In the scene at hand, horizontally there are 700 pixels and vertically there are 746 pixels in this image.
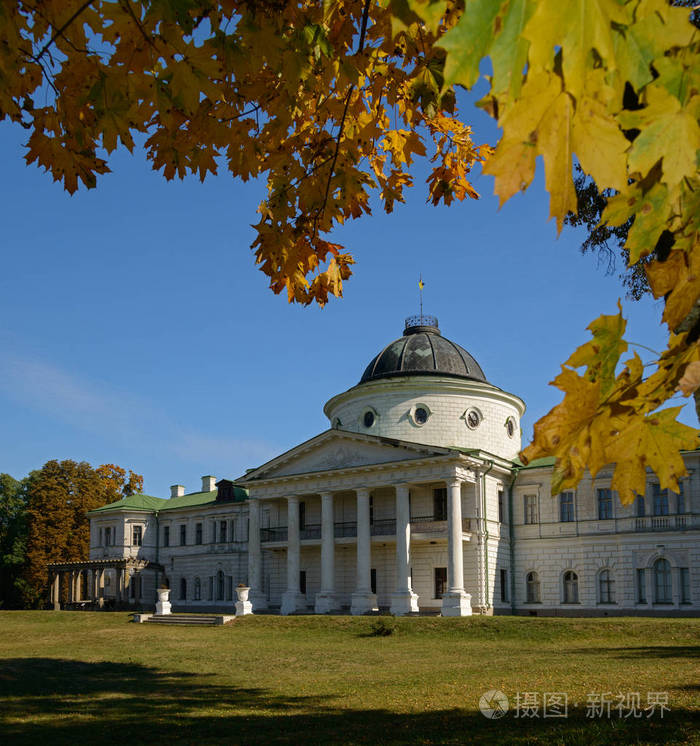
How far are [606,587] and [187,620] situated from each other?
21094 mm

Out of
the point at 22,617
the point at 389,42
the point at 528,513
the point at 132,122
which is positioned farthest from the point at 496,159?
the point at 22,617

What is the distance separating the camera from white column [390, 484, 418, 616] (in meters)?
39.1

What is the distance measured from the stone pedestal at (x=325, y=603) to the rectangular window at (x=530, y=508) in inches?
442

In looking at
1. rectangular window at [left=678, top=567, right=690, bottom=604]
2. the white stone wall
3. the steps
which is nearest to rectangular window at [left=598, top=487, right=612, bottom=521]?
rectangular window at [left=678, top=567, right=690, bottom=604]

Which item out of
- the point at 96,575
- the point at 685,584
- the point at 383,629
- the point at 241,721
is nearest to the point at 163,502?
the point at 96,575

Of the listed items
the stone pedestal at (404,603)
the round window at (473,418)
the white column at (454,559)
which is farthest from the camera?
the round window at (473,418)

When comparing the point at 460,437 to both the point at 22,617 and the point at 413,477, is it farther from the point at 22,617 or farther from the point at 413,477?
the point at 22,617

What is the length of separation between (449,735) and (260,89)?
290 inches

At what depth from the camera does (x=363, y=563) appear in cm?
4119

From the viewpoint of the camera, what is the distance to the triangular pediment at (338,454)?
41125 mm

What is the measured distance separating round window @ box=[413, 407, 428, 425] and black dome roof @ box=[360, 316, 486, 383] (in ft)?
7.05

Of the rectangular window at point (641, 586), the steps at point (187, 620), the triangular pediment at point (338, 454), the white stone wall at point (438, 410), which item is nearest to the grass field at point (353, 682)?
the steps at point (187, 620)

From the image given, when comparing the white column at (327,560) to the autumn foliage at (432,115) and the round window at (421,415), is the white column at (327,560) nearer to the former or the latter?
the round window at (421,415)

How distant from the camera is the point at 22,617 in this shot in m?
44.3
